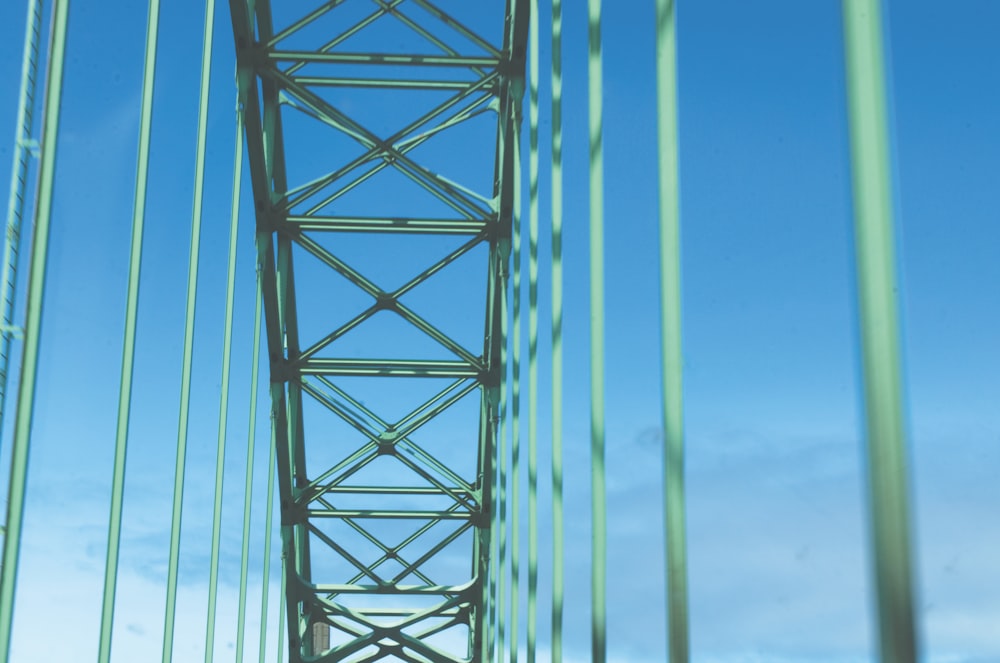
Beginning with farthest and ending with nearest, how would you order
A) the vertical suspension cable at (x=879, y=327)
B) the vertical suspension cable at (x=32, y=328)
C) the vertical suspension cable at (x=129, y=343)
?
the vertical suspension cable at (x=129, y=343), the vertical suspension cable at (x=32, y=328), the vertical suspension cable at (x=879, y=327)

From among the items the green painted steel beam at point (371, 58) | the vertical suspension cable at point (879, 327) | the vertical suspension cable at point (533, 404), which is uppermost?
the green painted steel beam at point (371, 58)

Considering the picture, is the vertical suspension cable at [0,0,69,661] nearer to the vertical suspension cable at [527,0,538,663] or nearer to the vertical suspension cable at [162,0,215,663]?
the vertical suspension cable at [162,0,215,663]

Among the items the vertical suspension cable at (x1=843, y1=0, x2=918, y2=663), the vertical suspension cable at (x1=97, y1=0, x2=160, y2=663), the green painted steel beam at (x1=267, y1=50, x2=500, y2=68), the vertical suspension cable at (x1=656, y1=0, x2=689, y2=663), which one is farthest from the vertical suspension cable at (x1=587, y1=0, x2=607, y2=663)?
the green painted steel beam at (x1=267, y1=50, x2=500, y2=68)

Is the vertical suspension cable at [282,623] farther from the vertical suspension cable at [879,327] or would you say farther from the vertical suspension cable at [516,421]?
the vertical suspension cable at [879,327]

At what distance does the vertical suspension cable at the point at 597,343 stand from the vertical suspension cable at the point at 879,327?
5.60 meters

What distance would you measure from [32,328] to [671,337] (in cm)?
382

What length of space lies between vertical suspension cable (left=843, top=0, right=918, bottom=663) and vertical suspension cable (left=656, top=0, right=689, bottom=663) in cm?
306

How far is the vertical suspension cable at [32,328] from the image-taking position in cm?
761

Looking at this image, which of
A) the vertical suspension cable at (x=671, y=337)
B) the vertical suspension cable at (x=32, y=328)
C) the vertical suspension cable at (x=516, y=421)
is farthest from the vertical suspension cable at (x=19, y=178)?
the vertical suspension cable at (x=516, y=421)

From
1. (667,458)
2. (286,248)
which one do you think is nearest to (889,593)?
(667,458)

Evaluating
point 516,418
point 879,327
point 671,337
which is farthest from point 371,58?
point 879,327

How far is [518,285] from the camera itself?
53.7 ft

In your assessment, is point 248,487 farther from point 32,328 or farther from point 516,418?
point 32,328

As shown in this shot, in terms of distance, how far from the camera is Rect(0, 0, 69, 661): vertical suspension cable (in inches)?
300
